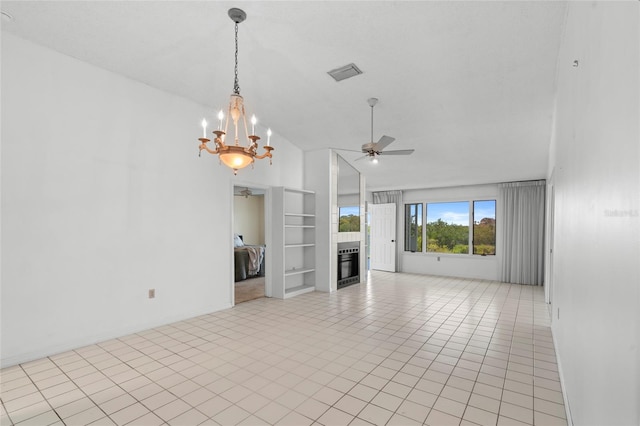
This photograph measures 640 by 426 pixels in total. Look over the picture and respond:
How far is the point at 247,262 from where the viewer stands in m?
7.42

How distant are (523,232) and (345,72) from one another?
6077 mm

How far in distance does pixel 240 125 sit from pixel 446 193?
586cm

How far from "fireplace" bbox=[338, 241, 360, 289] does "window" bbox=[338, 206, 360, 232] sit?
1.06ft

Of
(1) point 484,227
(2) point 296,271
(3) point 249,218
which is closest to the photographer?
(2) point 296,271

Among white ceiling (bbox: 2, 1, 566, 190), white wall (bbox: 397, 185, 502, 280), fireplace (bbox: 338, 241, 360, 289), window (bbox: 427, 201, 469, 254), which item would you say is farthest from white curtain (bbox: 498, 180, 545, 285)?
fireplace (bbox: 338, 241, 360, 289)

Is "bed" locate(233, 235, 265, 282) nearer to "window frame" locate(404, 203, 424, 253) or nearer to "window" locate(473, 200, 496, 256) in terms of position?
"window frame" locate(404, 203, 424, 253)

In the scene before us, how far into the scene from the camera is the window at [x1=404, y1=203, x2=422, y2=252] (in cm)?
904

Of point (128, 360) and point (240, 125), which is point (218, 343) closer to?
point (128, 360)

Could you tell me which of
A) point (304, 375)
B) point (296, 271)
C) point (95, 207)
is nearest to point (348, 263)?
point (296, 271)

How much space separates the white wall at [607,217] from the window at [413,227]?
7246 mm

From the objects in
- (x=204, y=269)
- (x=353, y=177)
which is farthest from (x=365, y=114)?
(x=204, y=269)

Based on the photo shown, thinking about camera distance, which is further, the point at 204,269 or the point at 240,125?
the point at 240,125

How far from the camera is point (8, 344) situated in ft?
9.77

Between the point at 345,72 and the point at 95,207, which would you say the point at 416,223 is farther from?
the point at 95,207
